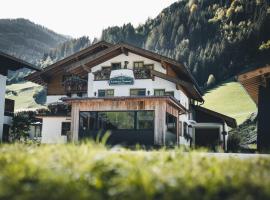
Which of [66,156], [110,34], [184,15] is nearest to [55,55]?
[110,34]

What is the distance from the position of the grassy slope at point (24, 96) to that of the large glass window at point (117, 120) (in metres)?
80.8

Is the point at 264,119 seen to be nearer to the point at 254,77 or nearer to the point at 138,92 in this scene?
the point at 254,77

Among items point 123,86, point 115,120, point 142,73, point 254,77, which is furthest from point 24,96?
point 254,77

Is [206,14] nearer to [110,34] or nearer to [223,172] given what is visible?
[110,34]

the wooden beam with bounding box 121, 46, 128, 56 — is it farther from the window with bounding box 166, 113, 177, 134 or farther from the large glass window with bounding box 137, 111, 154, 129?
the large glass window with bounding box 137, 111, 154, 129

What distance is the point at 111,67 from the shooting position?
3181 centimetres

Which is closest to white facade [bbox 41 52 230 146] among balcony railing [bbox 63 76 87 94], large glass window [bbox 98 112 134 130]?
balcony railing [bbox 63 76 87 94]

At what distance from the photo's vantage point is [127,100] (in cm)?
2412

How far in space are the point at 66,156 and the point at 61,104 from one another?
29.5 m

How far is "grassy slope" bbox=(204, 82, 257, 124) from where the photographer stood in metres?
73.7

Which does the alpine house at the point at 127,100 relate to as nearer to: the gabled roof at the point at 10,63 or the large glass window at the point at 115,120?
the large glass window at the point at 115,120

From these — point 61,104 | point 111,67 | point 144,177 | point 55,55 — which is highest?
point 55,55

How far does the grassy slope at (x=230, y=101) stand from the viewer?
73662 millimetres

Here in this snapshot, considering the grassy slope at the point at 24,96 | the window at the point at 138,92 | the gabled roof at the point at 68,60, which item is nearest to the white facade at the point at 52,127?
the gabled roof at the point at 68,60
